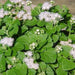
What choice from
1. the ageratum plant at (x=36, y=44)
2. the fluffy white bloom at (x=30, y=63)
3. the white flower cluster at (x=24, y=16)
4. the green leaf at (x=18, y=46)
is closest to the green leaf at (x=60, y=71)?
the ageratum plant at (x=36, y=44)

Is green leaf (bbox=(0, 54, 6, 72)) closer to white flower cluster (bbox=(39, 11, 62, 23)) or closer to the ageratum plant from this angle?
the ageratum plant

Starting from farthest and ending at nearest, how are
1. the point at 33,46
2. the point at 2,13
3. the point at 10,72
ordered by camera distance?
the point at 2,13 → the point at 33,46 → the point at 10,72

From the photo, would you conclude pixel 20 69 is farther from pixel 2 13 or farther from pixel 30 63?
pixel 2 13

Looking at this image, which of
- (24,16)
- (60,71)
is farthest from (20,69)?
(24,16)

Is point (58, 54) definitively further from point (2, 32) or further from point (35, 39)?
point (2, 32)

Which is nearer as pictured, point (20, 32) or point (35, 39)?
point (35, 39)

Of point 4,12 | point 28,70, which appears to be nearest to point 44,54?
point 28,70

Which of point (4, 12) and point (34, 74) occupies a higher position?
point (4, 12)

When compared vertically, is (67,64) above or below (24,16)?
below

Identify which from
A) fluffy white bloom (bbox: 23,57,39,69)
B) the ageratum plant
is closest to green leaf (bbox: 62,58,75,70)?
the ageratum plant
